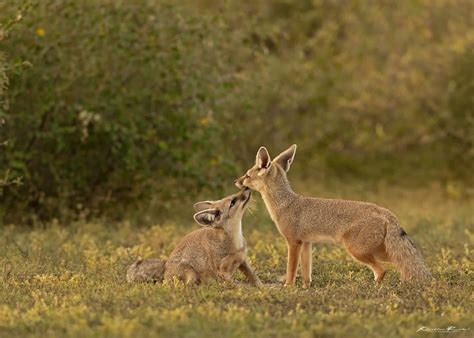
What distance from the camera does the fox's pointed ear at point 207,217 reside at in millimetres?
9027

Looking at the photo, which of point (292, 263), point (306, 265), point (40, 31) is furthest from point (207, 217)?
point (40, 31)

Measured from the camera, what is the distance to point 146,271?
8.89 m

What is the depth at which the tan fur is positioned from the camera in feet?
28.8

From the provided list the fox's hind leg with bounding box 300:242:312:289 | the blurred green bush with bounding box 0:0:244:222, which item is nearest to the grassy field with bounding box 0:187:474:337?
the fox's hind leg with bounding box 300:242:312:289

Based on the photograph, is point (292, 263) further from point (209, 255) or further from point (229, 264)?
point (209, 255)

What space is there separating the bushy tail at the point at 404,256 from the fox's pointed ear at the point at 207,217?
1555mm

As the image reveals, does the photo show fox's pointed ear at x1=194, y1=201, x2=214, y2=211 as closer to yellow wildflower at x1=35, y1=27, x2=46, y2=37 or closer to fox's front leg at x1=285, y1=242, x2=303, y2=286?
fox's front leg at x1=285, y1=242, x2=303, y2=286

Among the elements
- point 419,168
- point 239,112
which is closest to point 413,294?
point 239,112

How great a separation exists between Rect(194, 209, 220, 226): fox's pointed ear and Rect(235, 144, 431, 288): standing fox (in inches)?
27.7

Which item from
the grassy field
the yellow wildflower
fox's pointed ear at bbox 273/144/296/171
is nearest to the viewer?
the grassy field

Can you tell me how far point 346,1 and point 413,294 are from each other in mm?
13347

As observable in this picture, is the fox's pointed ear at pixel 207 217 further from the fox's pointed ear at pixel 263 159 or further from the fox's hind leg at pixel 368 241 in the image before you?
the fox's hind leg at pixel 368 241

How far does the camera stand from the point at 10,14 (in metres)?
12.6

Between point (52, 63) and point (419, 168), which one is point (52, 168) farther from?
point (419, 168)
